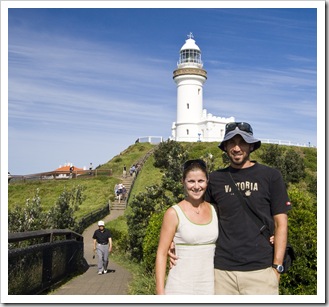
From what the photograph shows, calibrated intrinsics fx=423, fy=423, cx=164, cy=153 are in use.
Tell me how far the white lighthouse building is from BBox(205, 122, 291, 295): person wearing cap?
47.1 m

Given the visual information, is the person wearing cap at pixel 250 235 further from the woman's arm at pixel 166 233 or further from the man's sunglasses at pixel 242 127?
the woman's arm at pixel 166 233

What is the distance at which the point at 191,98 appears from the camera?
172 ft

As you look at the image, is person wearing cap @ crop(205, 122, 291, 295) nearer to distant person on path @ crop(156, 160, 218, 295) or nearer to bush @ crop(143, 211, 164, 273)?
distant person on path @ crop(156, 160, 218, 295)

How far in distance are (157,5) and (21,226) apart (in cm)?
939

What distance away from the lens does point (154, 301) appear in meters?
4.04

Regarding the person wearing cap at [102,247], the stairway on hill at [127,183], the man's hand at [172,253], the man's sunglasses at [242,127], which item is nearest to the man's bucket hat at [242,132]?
the man's sunglasses at [242,127]

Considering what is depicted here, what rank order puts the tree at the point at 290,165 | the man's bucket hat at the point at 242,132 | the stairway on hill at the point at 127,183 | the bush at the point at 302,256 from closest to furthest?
the man's bucket hat at the point at 242,132 → the bush at the point at 302,256 → the stairway on hill at the point at 127,183 → the tree at the point at 290,165

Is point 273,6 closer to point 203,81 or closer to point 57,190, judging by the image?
point 57,190

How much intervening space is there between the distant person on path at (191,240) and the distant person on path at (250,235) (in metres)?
0.13

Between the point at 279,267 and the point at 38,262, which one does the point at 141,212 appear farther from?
the point at 279,267

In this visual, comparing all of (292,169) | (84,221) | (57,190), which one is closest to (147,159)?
(57,190)

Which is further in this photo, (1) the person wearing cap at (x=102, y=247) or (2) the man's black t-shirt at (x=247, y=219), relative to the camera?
(1) the person wearing cap at (x=102, y=247)

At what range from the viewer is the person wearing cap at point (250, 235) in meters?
3.65

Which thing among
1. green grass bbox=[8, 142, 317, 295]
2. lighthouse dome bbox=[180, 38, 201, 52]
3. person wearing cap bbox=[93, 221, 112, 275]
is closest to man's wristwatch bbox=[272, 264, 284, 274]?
person wearing cap bbox=[93, 221, 112, 275]
